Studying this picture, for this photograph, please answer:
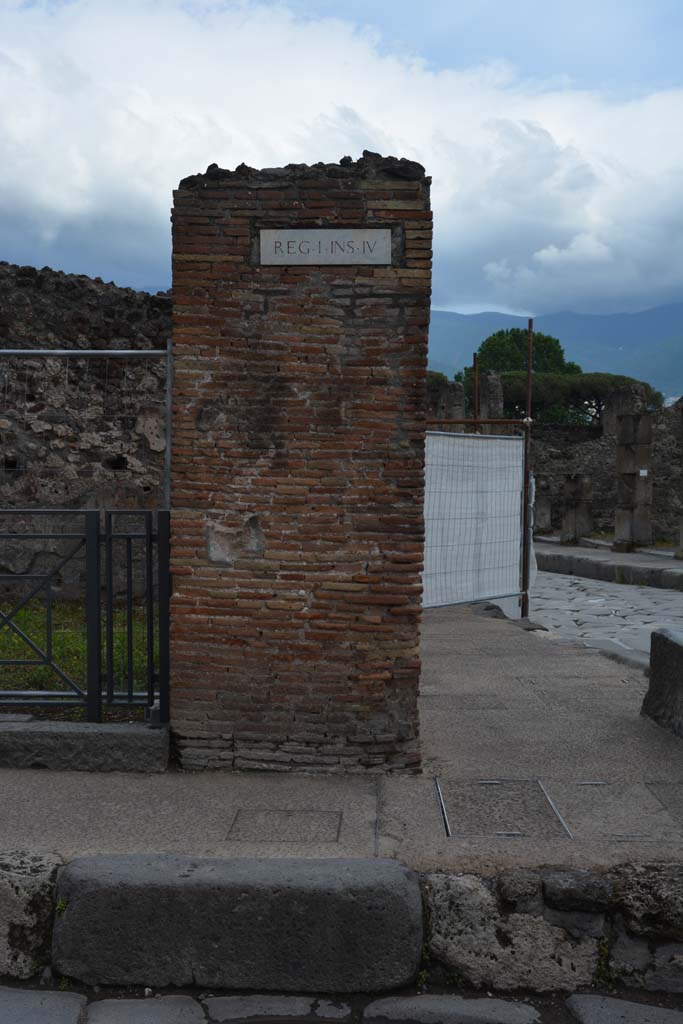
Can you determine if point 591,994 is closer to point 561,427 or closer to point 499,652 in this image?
point 499,652

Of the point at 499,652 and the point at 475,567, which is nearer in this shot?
the point at 499,652

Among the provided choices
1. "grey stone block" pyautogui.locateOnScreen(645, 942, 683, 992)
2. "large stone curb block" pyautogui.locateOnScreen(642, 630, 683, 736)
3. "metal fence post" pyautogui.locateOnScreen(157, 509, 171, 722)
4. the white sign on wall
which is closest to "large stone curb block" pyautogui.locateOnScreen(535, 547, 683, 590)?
"large stone curb block" pyautogui.locateOnScreen(642, 630, 683, 736)

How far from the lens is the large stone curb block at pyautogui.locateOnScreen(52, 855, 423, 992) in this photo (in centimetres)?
329

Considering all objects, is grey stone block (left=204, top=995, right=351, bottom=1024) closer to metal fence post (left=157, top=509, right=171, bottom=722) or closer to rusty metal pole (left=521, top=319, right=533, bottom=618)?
metal fence post (left=157, top=509, right=171, bottom=722)

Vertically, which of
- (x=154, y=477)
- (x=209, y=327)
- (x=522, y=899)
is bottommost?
(x=522, y=899)

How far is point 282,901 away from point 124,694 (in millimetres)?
1962

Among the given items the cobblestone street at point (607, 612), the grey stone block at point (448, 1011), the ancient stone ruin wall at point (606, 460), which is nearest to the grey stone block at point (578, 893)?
the grey stone block at point (448, 1011)

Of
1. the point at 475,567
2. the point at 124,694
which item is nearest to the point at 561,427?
the point at 475,567

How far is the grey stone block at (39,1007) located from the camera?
3.10 metres

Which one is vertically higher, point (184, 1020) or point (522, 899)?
point (522, 899)

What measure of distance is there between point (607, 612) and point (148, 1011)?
9949 mm

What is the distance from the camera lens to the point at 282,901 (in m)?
3.29

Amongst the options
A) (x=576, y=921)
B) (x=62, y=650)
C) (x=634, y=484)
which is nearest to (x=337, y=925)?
(x=576, y=921)

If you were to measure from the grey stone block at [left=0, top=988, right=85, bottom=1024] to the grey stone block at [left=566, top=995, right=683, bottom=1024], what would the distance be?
1.64 metres
